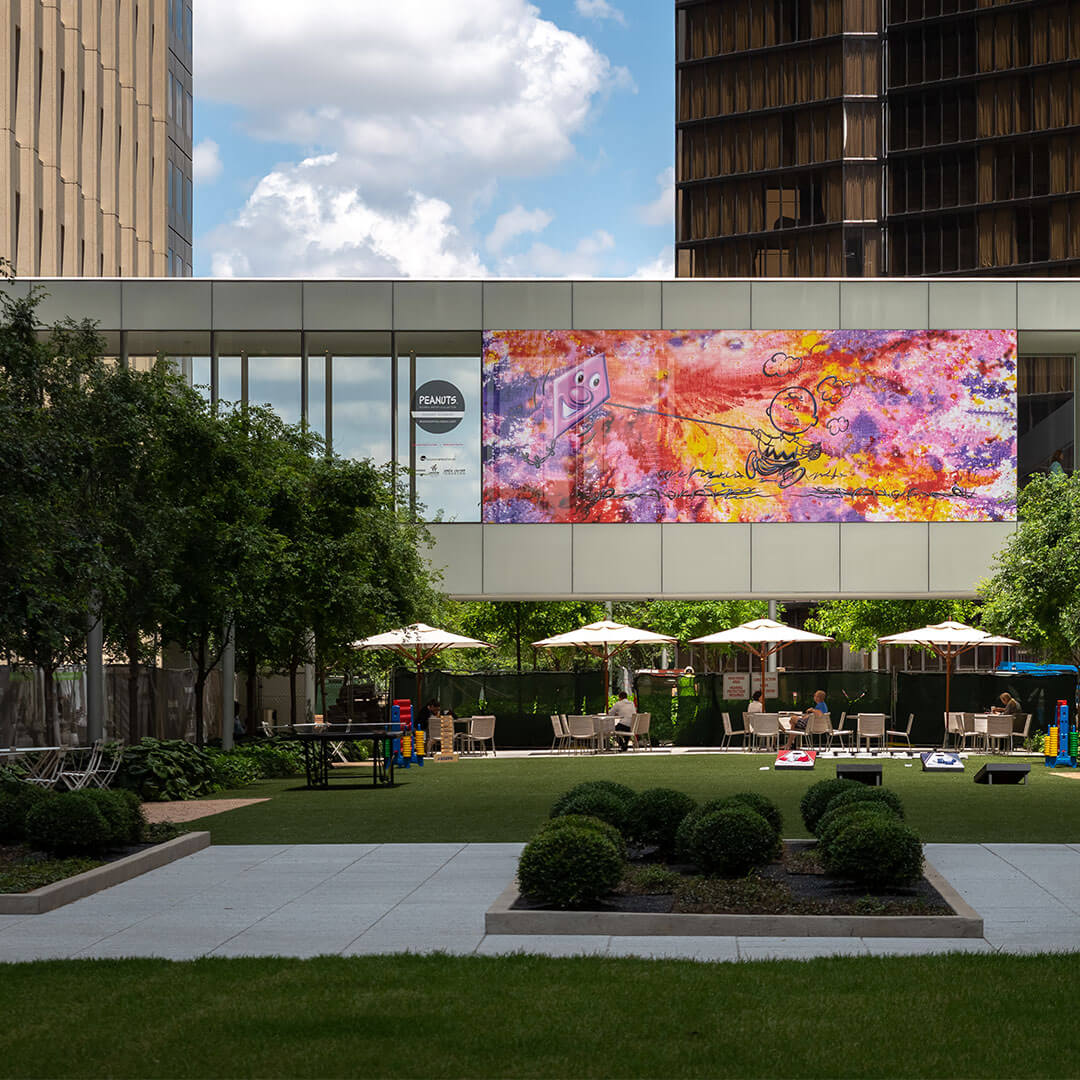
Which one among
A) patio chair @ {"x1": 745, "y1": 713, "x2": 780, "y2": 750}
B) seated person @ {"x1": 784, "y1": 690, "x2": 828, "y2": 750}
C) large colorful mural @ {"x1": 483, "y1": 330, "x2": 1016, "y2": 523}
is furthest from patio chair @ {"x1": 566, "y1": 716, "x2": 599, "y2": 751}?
large colorful mural @ {"x1": 483, "y1": 330, "x2": 1016, "y2": 523}

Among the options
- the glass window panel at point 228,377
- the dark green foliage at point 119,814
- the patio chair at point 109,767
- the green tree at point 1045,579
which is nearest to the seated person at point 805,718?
the green tree at point 1045,579

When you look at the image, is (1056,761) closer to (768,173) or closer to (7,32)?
(7,32)

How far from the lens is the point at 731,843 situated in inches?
503

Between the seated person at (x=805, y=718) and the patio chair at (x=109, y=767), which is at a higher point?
the patio chair at (x=109, y=767)

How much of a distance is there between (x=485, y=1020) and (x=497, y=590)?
37.1 meters

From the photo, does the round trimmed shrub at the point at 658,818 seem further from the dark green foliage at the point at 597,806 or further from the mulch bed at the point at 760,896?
the mulch bed at the point at 760,896

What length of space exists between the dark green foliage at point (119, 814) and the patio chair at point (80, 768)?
462cm

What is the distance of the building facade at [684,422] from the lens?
45094 millimetres

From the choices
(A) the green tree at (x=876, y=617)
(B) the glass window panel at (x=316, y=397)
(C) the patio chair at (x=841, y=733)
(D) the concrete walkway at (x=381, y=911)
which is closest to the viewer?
(D) the concrete walkway at (x=381, y=911)

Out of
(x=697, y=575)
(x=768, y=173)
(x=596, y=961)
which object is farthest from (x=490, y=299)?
(x=768, y=173)

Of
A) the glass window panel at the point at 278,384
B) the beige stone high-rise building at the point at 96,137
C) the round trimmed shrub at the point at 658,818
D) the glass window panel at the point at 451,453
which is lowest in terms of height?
the round trimmed shrub at the point at 658,818

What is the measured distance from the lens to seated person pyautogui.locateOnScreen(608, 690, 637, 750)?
39312 millimetres

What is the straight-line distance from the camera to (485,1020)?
Result: 830 cm

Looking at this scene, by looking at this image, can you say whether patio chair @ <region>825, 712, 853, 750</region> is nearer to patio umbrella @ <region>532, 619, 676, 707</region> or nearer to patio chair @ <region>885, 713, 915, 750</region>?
patio chair @ <region>885, 713, 915, 750</region>
